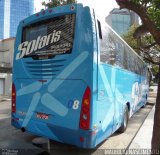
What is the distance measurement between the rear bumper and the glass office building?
124 feet

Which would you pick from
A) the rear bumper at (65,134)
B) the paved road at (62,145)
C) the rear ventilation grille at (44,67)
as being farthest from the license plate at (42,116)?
the rear ventilation grille at (44,67)

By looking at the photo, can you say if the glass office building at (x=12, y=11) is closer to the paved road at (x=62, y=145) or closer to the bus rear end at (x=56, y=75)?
the paved road at (x=62, y=145)

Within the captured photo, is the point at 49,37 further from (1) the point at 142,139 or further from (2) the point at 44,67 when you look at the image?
(1) the point at 142,139

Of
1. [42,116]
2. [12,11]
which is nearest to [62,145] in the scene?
[42,116]

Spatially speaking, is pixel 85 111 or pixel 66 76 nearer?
pixel 85 111

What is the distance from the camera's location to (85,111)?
199 inches

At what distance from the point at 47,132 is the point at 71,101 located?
39.3 inches

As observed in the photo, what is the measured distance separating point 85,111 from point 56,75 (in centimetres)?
107

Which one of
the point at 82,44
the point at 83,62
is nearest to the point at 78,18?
the point at 82,44

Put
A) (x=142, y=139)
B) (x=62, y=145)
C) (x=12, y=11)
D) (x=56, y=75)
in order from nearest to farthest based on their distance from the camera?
(x=56, y=75), (x=62, y=145), (x=142, y=139), (x=12, y=11)

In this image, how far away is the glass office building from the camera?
42.2 metres

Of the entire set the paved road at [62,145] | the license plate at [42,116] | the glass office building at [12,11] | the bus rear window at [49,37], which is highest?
the glass office building at [12,11]

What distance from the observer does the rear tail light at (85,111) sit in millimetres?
5016

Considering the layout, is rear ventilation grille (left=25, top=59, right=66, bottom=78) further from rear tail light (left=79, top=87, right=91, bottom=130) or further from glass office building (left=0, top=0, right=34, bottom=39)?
glass office building (left=0, top=0, right=34, bottom=39)
